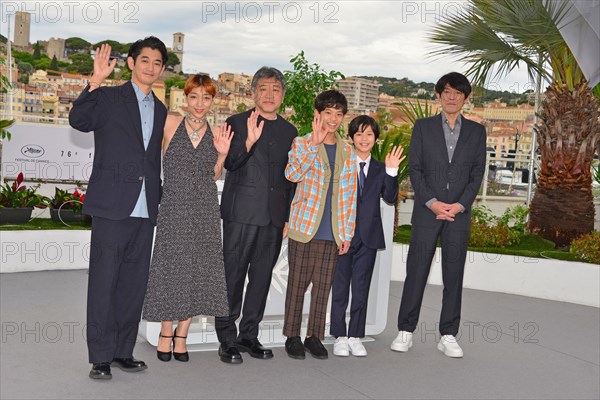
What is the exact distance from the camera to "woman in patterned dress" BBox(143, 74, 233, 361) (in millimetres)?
3826

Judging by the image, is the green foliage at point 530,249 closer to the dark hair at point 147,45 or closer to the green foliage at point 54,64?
the dark hair at point 147,45

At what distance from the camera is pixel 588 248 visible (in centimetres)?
712

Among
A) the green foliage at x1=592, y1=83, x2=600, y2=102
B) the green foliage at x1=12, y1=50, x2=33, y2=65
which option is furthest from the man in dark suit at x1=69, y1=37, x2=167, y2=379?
the green foliage at x1=12, y1=50, x2=33, y2=65

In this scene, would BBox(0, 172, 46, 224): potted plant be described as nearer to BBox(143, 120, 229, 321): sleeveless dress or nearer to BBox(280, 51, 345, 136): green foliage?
BBox(280, 51, 345, 136): green foliage

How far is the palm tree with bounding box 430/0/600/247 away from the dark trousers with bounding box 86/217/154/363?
538 centimetres

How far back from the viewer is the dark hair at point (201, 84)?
12.7ft

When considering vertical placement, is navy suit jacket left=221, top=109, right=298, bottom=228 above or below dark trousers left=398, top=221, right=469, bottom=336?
above

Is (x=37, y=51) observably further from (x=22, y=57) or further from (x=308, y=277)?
(x=308, y=277)

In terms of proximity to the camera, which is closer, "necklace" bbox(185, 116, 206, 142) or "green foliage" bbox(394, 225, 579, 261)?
"necklace" bbox(185, 116, 206, 142)

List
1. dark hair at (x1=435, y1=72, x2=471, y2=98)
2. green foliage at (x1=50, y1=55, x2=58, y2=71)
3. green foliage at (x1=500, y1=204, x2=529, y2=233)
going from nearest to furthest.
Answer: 1. dark hair at (x1=435, y1=72, x2=471, y2=98)
2. green foliage at (x1=500, y1=204, x2=529, y2=233)
3. green foliage at (x1=50, y1=55, x2=58, y2=71)

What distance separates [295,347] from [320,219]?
775 mm

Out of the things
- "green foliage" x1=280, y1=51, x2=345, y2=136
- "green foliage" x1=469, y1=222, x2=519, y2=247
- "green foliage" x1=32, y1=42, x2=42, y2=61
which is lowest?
"green foliage" x1=469, y1=222, x2=519, y2=247

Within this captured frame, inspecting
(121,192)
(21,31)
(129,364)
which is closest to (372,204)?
(121,192)

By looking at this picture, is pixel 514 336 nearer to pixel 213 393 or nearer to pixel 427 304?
pixel 427 304
